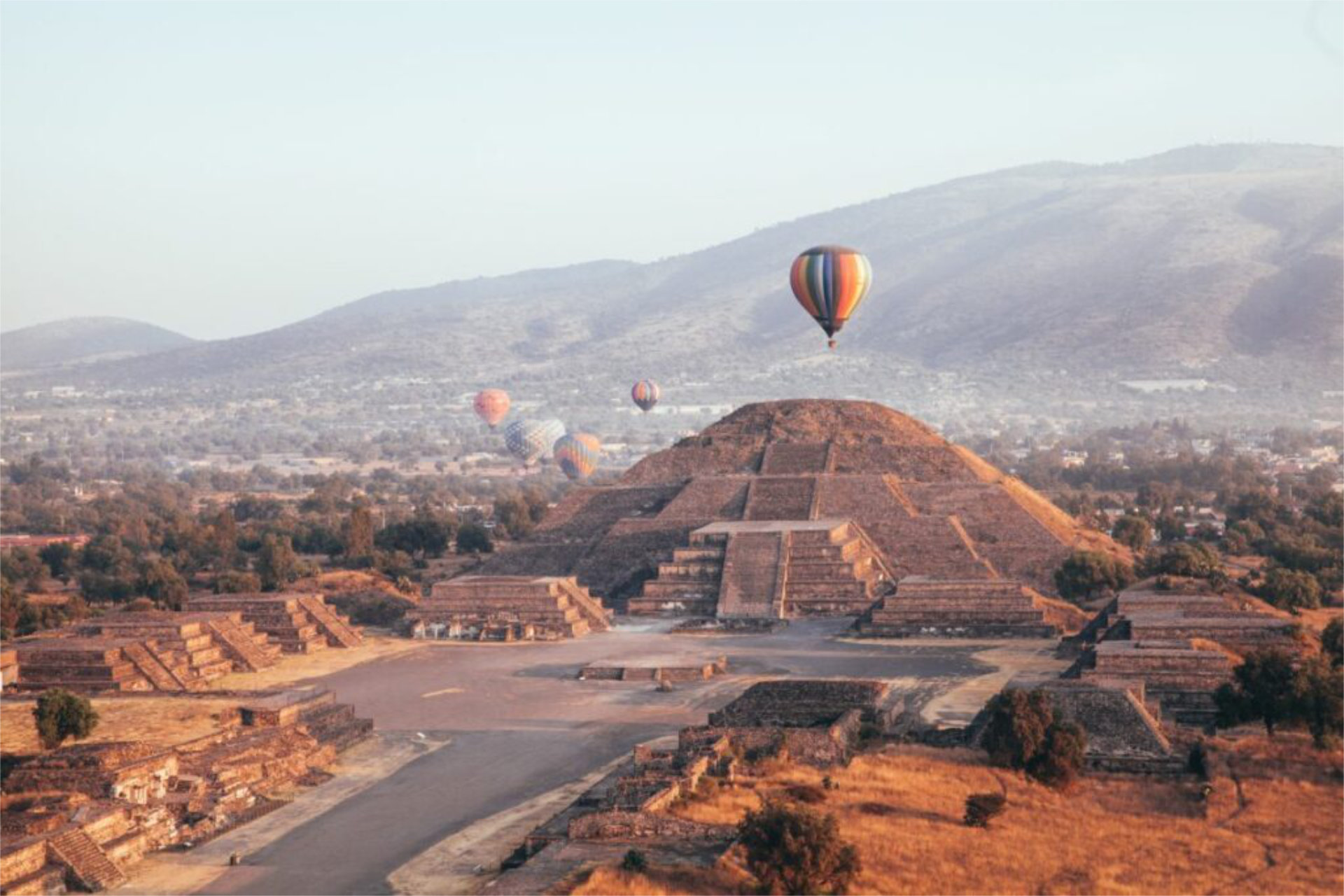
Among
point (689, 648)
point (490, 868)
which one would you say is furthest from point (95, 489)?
point (490, 868)

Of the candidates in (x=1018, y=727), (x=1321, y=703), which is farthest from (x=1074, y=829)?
(x=1321, y=703)

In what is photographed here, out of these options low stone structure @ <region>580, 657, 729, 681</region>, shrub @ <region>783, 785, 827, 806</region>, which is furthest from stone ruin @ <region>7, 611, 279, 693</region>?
shrub @ <region>783, 785, 827, 806</region>

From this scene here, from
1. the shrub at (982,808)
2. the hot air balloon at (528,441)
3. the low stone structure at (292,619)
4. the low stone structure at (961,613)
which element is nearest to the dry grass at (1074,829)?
the shrub at (982,808)

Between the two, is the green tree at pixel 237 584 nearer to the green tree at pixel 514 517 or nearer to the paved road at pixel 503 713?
the paved road at pixel 503 713

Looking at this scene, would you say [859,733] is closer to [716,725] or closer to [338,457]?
[716,725]

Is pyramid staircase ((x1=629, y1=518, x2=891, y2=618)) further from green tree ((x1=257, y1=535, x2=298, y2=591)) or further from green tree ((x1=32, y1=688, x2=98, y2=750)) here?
green tree ((x1=32, y1=688, x2=98, y2=750))
